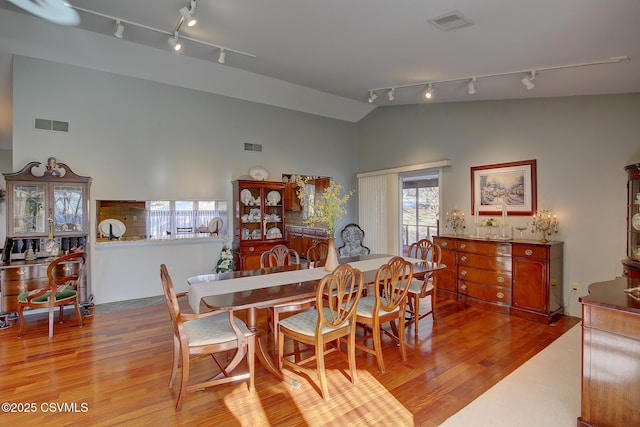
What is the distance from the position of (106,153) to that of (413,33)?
4320mm

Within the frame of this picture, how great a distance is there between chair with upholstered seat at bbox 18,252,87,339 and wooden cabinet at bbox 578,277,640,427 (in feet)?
15.0

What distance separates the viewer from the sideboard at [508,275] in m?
3.82

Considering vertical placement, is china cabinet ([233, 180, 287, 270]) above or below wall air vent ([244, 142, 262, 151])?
below

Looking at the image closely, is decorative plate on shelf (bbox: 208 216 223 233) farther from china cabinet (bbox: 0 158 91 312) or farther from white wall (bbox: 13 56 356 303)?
china cabinet (bbox: 0 158 91 312)

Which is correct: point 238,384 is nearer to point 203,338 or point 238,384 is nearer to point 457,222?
point 203,338

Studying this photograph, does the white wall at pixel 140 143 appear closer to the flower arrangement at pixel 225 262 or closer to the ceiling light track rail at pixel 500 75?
the flower arrangement at pixel 225 262

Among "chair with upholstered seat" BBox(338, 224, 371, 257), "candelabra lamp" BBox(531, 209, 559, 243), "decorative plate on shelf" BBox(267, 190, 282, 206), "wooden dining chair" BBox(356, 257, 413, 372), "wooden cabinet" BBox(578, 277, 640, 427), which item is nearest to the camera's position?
"wooden cabinet" BBox(578, 277, 640, 427)

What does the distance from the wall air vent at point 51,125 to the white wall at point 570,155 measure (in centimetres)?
557

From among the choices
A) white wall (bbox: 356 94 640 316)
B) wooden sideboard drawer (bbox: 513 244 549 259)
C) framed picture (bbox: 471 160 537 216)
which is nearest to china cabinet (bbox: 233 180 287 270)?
white wall (bbox: 356 94 640 316)

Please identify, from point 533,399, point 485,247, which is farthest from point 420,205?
point 533,399

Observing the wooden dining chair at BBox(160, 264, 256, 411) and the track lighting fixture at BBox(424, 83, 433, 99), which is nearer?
the wooden dining chair at BBox(160, 264, 256, 411)

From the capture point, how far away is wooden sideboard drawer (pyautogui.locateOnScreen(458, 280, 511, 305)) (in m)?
4.12

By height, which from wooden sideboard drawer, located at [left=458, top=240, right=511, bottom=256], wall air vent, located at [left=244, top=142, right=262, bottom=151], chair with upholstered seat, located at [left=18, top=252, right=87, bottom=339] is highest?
wall air vent, located at [left=244, top=142, right=262, bottom=151]

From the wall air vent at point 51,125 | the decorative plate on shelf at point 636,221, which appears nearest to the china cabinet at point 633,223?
the decorative plate on shelf at point 636,221
